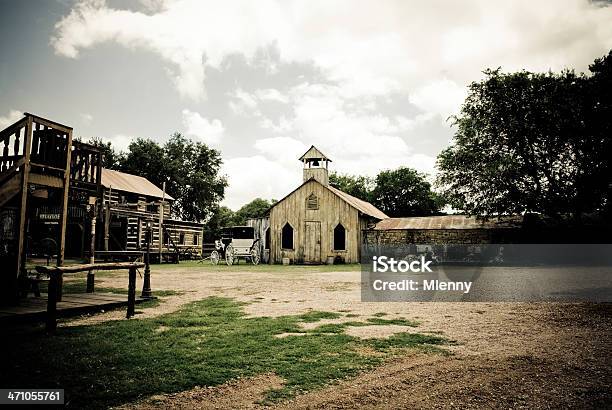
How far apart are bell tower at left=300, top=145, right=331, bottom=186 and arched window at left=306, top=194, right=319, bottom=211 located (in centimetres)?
327

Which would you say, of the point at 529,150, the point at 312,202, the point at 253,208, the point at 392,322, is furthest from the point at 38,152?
the point at 253,208

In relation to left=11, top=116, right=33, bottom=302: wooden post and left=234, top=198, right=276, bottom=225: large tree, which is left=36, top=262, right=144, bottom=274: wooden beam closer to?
left=11, top=116, right=33, bottom=302: wooden post

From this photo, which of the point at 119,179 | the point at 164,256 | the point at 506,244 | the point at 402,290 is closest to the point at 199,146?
the point at 119,179

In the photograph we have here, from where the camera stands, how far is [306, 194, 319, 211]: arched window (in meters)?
30.5

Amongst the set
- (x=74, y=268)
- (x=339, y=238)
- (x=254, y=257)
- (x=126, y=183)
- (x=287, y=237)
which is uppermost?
(x=126, y=183)

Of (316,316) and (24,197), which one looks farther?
(316,316)

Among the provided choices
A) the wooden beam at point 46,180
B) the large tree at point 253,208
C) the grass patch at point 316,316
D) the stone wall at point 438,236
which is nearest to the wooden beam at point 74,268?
the wooden beam at point 46,180

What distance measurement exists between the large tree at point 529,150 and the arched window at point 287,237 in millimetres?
13419

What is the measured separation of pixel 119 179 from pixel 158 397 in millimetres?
38182

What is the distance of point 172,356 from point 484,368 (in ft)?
13.9

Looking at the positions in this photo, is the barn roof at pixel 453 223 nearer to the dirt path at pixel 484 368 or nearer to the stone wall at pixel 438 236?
the stone wall at pixel 438 236

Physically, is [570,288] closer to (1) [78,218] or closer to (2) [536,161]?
(2) [536,161]

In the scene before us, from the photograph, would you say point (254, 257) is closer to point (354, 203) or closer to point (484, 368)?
point (354, 203)

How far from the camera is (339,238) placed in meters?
30.4
